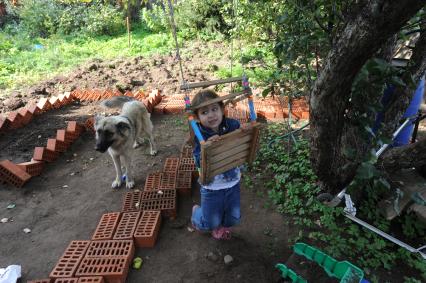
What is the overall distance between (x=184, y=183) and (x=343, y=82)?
2710 mm

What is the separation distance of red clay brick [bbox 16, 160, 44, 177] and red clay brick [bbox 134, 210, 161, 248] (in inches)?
100

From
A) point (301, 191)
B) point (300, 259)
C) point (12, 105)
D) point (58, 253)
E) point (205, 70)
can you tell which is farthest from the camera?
point (205, 70)

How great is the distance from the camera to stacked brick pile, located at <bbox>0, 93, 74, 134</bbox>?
6.73 meters

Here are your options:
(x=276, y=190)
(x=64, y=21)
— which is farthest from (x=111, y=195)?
(x=64, y=21)

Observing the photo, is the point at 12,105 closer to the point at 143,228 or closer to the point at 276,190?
the point at 143,228

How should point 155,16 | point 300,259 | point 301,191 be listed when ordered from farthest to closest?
point 155,16 < point 301,191 < point 300,259

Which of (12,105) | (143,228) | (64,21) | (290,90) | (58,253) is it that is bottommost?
(58,253)

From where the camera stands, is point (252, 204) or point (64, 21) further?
point (64, 21)

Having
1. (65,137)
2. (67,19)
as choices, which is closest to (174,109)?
(65,137)

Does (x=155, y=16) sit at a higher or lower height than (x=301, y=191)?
higher

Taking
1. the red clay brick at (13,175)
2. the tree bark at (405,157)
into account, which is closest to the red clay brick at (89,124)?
the red clay brick at (13,175)

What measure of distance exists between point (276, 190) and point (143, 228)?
191 cm

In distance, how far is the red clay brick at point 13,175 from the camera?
509 centimetres

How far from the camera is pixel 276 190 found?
14.5 feet
